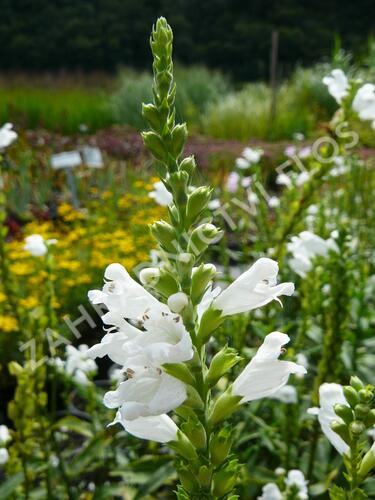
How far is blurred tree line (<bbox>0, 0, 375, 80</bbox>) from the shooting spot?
2527cm

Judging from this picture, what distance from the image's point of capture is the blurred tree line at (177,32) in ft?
82.9

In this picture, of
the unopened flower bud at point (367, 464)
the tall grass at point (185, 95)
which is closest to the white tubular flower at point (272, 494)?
the unopened flower bud at point (367, 464)

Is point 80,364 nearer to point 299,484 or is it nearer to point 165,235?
point 299,484

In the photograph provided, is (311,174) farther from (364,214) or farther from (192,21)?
(192,21)

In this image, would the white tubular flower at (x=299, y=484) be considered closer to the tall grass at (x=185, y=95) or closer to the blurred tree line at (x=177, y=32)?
the tall grass at (x=185, y=95)

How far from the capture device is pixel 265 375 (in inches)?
39.4

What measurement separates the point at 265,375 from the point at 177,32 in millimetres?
26794

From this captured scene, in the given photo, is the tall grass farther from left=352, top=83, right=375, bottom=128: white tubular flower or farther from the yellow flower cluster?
left=352, top=83, right=375, bottom=128: white tubular flower

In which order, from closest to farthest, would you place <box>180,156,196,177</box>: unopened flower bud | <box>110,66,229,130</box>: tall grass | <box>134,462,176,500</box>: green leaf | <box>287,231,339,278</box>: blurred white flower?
<box>180,156,196,177</box>: unopened flower bud
<box>134,462,176,500</box>: green leaf
<box>287,231,339,278</box>: blurred white flower
<box>110,66,229,130</box>: tall grass

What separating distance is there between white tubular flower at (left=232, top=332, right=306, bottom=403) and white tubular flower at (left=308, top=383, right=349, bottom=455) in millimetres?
253

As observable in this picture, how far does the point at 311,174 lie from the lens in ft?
8.80

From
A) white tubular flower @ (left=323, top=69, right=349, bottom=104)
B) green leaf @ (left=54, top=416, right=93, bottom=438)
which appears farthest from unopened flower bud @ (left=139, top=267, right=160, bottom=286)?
white tubular flower @ (left=323, top=69, right=349, bottom=104)

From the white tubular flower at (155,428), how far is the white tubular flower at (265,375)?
12cm

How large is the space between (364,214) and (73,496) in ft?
10.7
